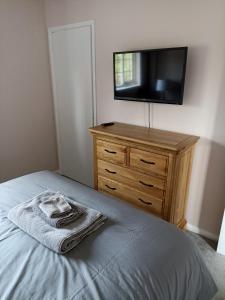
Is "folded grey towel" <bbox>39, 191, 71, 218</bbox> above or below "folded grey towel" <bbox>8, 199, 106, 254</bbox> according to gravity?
above

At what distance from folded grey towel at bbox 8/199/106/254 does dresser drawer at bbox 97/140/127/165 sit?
2.95ft

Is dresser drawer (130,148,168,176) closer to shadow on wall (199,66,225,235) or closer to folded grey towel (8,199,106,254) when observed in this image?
shadow on wall (199,66,225,235)

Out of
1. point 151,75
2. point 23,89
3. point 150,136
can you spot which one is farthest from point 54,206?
point 23,89

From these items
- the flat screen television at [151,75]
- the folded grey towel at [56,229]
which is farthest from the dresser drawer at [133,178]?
the folded grey towel at [56,229]

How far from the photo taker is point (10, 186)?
5.65 ft

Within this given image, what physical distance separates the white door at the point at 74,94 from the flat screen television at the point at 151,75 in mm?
531

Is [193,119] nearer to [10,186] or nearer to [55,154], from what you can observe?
[10,186]

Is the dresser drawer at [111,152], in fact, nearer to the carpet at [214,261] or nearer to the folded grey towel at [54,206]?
the folded grey towel at [54,206]

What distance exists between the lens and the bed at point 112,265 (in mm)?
923

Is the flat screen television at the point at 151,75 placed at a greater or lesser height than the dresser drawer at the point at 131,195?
greater

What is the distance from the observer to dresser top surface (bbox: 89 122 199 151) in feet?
6.20

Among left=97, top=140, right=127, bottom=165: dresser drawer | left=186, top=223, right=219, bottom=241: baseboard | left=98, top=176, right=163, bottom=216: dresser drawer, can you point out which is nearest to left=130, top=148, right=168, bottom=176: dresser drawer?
left=97, top=140, right=127, bottom=165: dresser drawer

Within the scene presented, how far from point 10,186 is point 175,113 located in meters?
1.59

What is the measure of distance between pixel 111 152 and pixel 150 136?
0.44 metres
